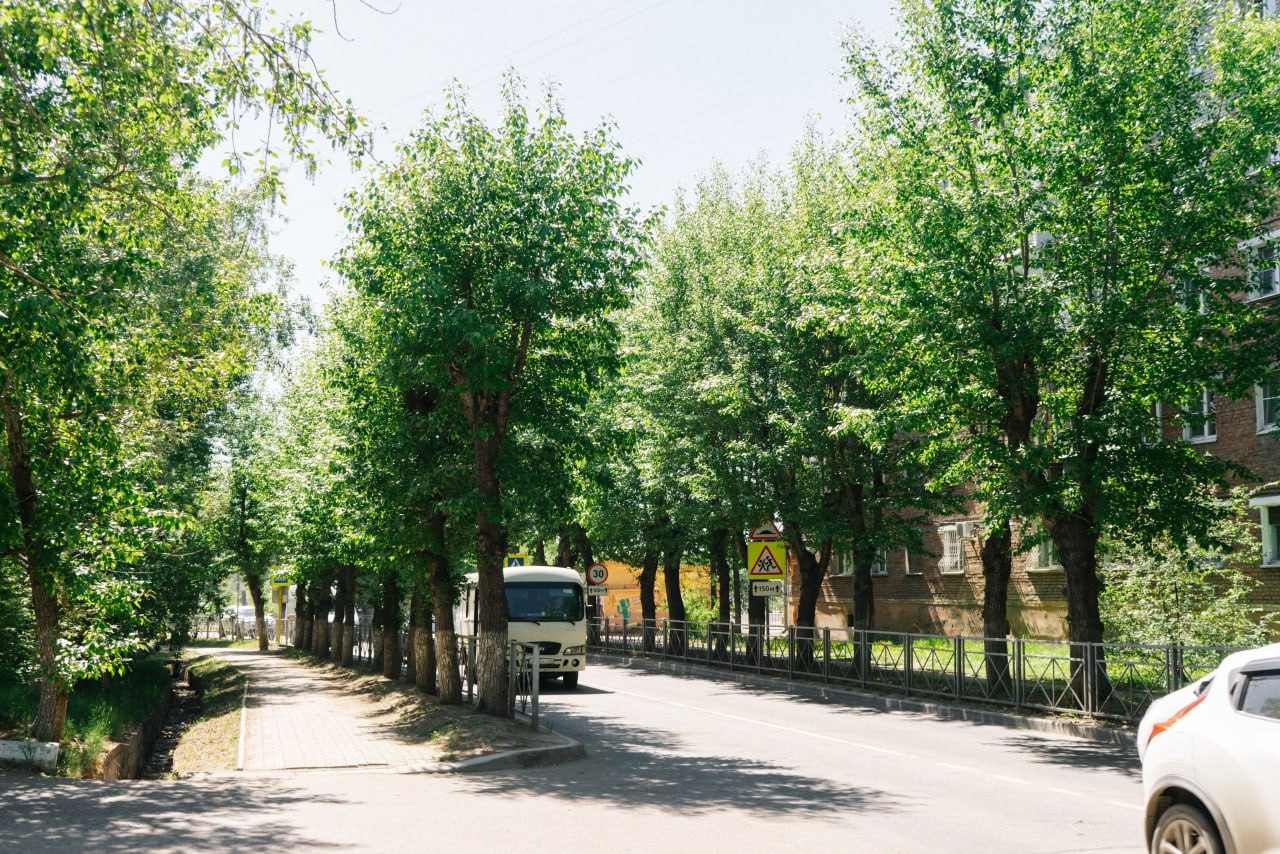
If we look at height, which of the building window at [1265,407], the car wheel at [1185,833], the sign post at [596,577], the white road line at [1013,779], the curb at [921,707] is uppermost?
the building window at [1265,407]

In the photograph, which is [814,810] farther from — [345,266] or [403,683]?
[403,683]

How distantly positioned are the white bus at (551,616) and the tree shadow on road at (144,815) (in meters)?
13.5

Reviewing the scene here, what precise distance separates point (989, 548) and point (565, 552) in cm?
2342

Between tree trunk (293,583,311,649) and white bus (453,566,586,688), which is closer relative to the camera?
white bus (453,566,586,688)

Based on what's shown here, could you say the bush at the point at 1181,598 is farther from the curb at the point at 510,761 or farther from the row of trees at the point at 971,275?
the curb at the point at 510,761

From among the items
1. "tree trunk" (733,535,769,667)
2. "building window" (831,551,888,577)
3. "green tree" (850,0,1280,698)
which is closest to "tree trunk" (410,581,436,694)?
"tree trunk" (733,535,769,667)

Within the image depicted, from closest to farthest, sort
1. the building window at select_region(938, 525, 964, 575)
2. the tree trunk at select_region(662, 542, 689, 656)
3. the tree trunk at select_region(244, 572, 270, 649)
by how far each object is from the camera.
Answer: the tree trunk at select_region(662, 542, 689, 656) < the building window at select_region(938, 525, 964, 575) < the tree trunk at select_region(244, 572, 270, 649)

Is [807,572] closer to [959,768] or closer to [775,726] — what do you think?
[775,726]

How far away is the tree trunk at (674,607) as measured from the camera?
32.4 m

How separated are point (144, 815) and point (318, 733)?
7.66 metres

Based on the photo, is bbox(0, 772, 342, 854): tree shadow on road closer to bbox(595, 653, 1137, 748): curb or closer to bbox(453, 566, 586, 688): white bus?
bbox(595, 653, 1137, 748): curb

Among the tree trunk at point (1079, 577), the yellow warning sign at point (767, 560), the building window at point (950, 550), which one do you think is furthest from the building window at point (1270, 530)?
the building window at point (950, 550)

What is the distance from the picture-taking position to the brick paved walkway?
43.0 ft

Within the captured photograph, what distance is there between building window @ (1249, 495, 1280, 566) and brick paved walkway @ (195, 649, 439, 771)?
20.1 m
